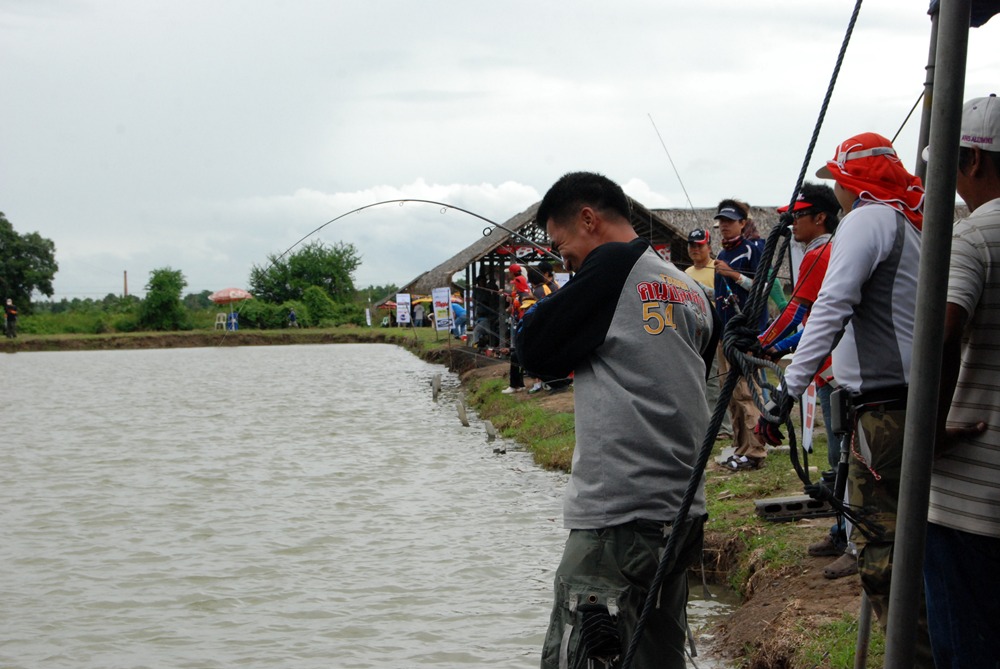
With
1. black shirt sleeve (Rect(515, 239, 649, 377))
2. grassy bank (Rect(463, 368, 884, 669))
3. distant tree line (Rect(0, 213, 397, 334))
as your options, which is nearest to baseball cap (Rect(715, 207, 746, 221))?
grassy bank (Rect(463, 368, 884, 669))

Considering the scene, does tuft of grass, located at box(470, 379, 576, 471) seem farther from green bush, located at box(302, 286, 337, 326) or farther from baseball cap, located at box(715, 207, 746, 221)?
green bush, located at box(302, 286, 337, 326)

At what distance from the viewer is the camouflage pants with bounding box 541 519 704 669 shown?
2.89 metres

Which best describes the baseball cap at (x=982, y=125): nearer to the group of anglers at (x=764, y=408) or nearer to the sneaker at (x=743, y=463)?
the group of anglers at (x=764, y=408)

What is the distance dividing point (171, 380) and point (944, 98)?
28.5m

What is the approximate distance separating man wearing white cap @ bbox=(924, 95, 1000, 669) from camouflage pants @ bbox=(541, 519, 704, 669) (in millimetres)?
735

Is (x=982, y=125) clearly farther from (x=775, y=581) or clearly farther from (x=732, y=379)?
(x=775, y=581)

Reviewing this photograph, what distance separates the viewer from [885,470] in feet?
11.0

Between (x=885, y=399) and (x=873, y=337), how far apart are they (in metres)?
0.21

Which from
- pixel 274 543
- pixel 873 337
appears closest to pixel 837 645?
pixel 873 337

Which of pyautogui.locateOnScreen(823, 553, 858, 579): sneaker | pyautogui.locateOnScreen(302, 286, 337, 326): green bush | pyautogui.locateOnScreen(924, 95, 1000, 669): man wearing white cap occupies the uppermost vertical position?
pyautogui.locateOnScreen(302, 286, 337, 326): green bush

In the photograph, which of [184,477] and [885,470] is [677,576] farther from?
[184,477]

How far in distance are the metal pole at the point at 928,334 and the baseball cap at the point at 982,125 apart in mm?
504

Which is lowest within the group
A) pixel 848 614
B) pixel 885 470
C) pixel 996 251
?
pixel 848 614

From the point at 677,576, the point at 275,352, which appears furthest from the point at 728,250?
the point at 275,352
